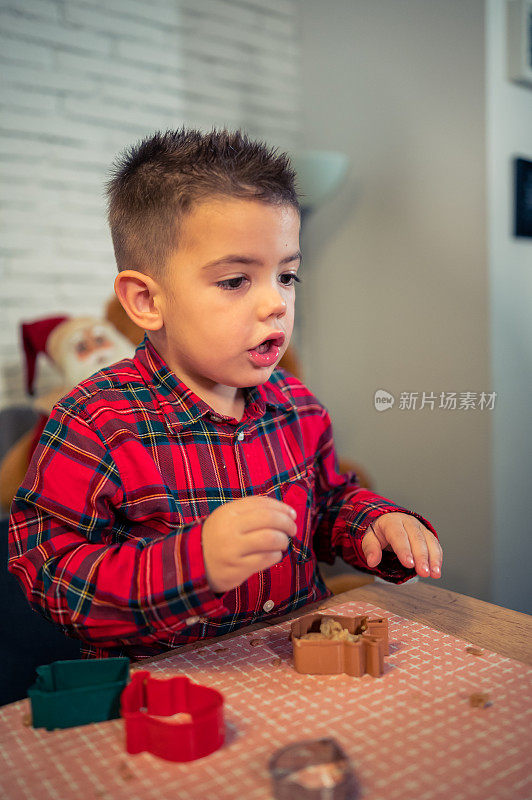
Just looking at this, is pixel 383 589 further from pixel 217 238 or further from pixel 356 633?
pixel 217 238

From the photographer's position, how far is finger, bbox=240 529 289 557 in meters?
0.58

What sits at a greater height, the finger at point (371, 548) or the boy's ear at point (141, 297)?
the boy's ear at point (141, 297)

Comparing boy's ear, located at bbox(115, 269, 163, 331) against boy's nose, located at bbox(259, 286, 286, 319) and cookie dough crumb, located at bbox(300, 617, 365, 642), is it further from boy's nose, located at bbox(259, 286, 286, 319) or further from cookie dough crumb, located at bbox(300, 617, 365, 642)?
cookie dough crumb, located at bbox(300, 617, 365, 642)

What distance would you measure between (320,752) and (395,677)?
0.15 meters

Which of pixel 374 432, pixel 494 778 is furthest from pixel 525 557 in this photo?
pixel 494 778

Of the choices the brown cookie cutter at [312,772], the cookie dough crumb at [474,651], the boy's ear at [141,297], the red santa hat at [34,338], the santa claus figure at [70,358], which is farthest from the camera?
the red santa hat at [34,338]

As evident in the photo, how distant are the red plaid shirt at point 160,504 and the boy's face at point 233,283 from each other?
3.7 inches

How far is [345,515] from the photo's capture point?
93 centimetres

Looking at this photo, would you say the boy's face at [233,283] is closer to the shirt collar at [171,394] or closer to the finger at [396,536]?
the shirt collar at [171,394]

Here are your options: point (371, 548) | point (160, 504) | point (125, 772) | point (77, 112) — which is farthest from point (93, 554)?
point (77, 112)

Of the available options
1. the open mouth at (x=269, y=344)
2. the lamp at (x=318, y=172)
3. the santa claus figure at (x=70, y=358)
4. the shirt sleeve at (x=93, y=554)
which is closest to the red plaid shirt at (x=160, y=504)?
the shirt sleeve at (x=93, y=554)

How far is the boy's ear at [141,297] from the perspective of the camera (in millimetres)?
851

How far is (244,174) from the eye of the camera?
0.80m

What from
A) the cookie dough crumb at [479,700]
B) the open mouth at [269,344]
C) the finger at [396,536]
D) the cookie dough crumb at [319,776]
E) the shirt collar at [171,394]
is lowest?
the cookie dough crumb at [479,700]
